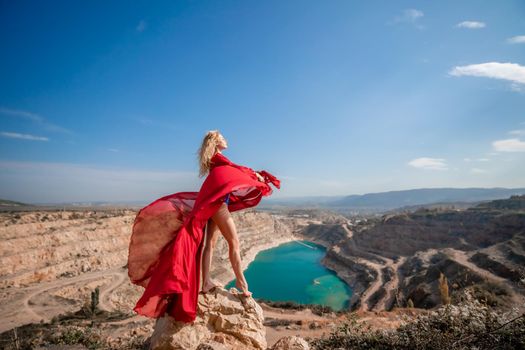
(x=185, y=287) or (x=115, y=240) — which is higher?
(x=185, y=287)

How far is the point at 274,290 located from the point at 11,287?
30836mm

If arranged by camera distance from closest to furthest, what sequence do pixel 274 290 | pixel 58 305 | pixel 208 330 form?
pixel 208 330 → pixel 58 305 → pixel 274 290

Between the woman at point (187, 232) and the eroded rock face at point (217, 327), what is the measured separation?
23cm

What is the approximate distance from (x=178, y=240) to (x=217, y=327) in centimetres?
159

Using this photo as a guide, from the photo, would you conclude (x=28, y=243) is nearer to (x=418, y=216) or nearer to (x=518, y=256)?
(x=518, y=256)

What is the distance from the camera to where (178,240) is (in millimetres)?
3828

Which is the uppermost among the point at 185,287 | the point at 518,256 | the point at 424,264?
the point at 185,287

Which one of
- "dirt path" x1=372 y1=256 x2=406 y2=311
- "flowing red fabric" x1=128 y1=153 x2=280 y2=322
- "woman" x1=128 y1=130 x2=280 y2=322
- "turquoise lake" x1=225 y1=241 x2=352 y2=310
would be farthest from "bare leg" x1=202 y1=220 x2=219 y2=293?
"turquoise lake" x1=225 y1=241 x2=352 y2=310

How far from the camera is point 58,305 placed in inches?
959

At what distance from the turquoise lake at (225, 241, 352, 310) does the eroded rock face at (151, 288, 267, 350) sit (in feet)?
113

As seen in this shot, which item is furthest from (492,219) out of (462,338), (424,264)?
(462,338)

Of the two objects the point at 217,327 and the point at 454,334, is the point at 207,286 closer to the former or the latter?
the point at 217,327

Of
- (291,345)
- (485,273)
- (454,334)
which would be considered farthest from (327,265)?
(291,345)

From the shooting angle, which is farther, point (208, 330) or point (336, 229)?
point (336, 229)
